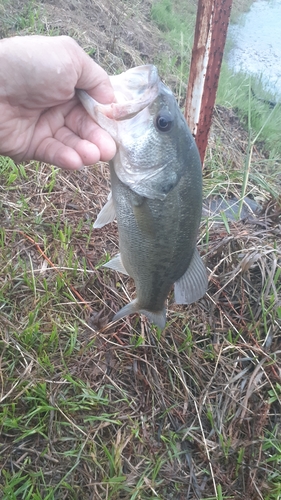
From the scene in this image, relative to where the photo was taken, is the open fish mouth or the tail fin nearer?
the open fish mouth

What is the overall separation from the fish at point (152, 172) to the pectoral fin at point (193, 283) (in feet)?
0.11

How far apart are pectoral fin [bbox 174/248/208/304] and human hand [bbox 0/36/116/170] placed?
59 centimetres

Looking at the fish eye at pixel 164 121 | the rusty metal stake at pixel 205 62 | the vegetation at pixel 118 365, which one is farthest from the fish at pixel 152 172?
the rusty metal stake at pixel 205 62

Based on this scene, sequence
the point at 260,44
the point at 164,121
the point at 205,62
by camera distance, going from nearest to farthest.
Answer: the point at 164,121
the point at 205,62
the point at 260,44

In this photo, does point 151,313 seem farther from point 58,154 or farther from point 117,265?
point 58,154

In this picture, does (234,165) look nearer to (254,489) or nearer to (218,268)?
(218,268)

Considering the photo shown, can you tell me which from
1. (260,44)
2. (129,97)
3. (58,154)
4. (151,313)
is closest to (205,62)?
(129,97)

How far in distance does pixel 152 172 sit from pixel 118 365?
4.10 feet

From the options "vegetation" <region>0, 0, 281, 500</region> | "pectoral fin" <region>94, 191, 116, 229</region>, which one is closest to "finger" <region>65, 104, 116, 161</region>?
"pectoral fin" <region>94, 191, 116, 229</region>

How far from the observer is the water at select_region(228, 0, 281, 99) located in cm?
776

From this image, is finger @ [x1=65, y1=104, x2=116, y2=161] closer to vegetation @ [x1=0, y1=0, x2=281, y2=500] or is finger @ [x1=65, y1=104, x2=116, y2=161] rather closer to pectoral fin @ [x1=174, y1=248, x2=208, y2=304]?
pectoral fin @ [x1=174, y1=248, x2=208, y2=304]

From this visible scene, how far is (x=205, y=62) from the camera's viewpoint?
2.88 m

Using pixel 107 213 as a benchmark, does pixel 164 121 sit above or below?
above

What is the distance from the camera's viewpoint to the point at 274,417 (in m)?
2.45
